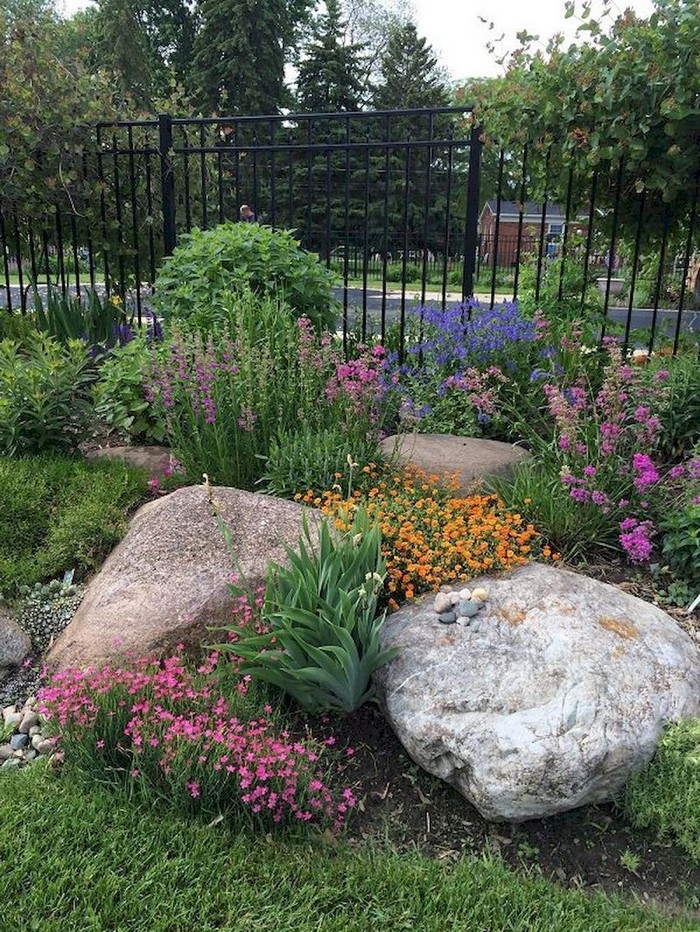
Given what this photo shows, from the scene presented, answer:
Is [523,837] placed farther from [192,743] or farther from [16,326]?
[16,326]

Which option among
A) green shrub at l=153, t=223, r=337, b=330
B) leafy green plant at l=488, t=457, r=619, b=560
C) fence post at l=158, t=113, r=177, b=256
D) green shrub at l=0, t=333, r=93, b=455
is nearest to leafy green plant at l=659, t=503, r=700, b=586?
leafy green plant at l=488, t=457, r=619, b=560

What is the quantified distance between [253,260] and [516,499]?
7.70 ft

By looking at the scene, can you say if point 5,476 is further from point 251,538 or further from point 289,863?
point 289,863

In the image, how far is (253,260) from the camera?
5062 mm

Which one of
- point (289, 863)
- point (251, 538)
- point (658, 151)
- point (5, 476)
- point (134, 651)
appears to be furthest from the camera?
point (658, 151)

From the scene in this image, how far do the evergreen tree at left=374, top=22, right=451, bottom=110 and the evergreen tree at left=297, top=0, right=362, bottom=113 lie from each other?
171cm

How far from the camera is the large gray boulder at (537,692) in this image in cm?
247

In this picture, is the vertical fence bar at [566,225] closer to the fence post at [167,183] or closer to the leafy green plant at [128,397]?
the leafy green plant at [128,397]

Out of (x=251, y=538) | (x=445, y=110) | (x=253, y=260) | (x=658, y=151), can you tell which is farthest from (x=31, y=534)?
(x=658, y=151)

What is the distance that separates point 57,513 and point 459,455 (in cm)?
202

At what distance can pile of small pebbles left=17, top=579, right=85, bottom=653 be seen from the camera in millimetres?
3455

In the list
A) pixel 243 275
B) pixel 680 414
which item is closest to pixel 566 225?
pixel 680 414

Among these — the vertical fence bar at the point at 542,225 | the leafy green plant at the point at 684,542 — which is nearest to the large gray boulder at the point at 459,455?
the leafy green plant at the point at 684,542

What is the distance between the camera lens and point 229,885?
2.16m
